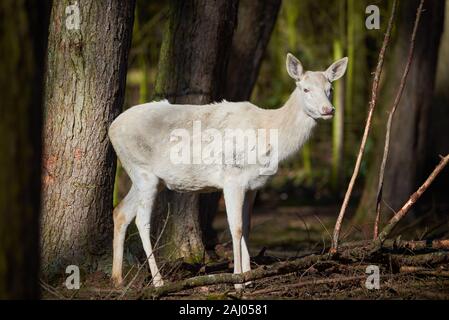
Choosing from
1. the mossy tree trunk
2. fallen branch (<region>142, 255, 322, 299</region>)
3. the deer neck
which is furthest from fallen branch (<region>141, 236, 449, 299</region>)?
the mossy tree trunk

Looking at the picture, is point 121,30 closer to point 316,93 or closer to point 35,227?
point 316,93

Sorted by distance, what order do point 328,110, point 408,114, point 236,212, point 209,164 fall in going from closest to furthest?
1. point 328,110
2. point 236,212
3. point 209,164
4. point 408,114

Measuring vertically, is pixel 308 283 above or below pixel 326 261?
below

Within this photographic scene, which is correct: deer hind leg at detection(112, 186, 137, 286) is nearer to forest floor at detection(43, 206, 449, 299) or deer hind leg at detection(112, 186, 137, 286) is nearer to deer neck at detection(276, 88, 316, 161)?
forest floor at detection(43, 206, 449, 299)

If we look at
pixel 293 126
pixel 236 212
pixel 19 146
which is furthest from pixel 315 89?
pixel 19 146

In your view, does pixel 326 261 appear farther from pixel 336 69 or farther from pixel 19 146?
pixel 19 146

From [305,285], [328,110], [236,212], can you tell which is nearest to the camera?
[305,285]

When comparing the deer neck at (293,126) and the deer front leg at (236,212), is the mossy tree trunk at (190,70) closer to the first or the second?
the deer front leg at (236,212)

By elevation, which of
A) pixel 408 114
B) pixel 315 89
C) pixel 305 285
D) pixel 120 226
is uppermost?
pixel 315 89

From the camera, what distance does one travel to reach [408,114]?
38.2 ft

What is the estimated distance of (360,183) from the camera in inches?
629

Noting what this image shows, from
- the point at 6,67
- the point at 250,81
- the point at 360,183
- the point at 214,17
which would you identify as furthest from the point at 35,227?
the point at 360,183

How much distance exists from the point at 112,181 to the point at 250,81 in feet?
11.0

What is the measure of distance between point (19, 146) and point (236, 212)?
10.3 feet
